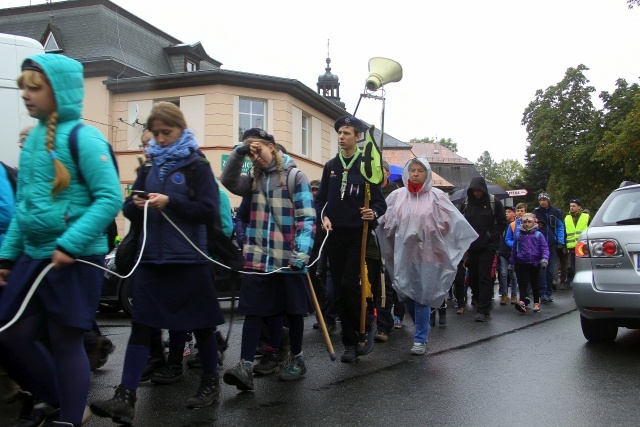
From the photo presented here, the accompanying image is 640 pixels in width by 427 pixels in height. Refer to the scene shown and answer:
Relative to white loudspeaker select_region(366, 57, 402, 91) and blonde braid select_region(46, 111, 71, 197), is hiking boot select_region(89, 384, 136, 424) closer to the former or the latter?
blonde braid select_region(46, 111, 71, 197)

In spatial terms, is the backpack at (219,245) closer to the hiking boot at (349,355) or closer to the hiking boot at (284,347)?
the hiking boot at (284,347)

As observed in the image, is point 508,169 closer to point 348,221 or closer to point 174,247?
point 348,221

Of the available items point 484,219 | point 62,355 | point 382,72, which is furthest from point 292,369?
point 484,219

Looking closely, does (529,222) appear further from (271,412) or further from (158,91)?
(158,91)

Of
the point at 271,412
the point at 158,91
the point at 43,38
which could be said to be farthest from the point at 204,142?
the point at 271,412

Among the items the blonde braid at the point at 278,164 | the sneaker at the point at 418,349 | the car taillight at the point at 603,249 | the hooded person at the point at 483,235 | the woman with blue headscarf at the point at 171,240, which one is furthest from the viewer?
the hooded person at the point at 483,235

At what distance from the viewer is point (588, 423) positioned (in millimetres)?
4078

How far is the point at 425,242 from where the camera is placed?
262 inches

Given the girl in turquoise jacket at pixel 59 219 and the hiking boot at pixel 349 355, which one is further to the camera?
the hiking boot at pixel 349 355

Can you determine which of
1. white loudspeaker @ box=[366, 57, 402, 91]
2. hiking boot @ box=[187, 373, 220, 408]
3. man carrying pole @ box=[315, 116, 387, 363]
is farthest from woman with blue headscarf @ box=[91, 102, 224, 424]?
white loudspeaker @ box=[366, 57, 402, 91]

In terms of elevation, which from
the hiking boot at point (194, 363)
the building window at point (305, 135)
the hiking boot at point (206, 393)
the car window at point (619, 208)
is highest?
the building window at point (305, 135)

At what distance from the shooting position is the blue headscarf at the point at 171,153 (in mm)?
4223

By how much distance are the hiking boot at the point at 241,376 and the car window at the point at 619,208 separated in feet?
12.2

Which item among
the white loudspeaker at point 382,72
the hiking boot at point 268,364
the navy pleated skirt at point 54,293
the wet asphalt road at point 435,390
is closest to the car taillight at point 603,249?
the wet asphalt road at point 435,390
